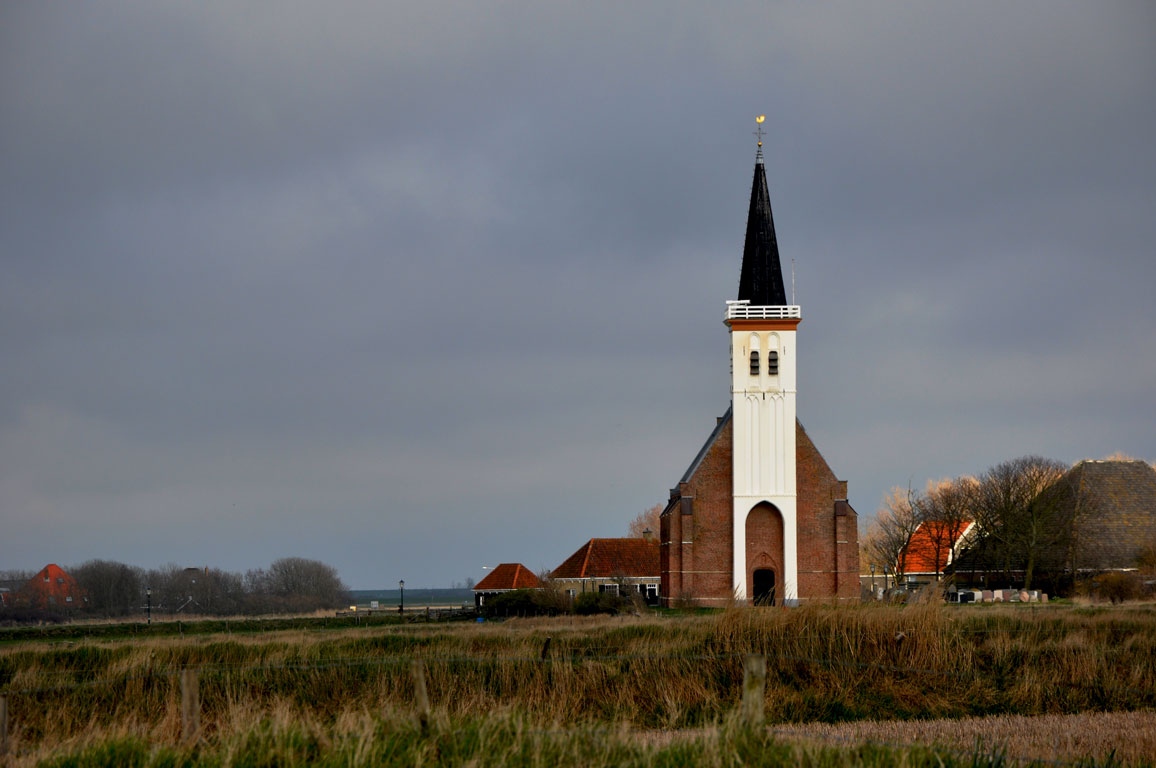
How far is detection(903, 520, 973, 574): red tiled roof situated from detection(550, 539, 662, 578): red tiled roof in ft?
55.0

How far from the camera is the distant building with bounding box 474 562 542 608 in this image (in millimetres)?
79188

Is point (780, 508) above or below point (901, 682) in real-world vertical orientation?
above

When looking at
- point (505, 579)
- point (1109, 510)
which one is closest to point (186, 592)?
point (505, 579)

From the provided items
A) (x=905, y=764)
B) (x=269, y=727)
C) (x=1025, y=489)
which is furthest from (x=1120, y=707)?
(x=1025, y=489)

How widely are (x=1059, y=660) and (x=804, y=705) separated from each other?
548 cm

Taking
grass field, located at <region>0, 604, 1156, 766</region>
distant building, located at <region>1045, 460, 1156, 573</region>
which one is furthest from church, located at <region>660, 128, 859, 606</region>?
grass field, located at <region>0, 604, 1156, 766</region>

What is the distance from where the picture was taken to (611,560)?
2980 inches

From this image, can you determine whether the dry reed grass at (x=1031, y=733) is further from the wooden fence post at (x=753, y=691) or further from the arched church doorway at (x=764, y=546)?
the arched church doorway at (x=764, y=546)

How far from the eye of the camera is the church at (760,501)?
54469 mm

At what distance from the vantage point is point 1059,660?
1950 centimetres

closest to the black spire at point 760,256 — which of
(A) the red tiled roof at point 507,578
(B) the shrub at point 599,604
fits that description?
(B) the shrub at point 599,604

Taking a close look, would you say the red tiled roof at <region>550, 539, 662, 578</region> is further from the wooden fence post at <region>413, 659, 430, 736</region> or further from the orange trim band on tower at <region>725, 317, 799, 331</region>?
the wooden fence post at <region>413, 659, 430, 736</region>

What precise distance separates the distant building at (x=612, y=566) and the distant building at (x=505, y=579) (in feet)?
12.2

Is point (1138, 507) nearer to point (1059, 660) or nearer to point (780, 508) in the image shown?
point (780, 508)
